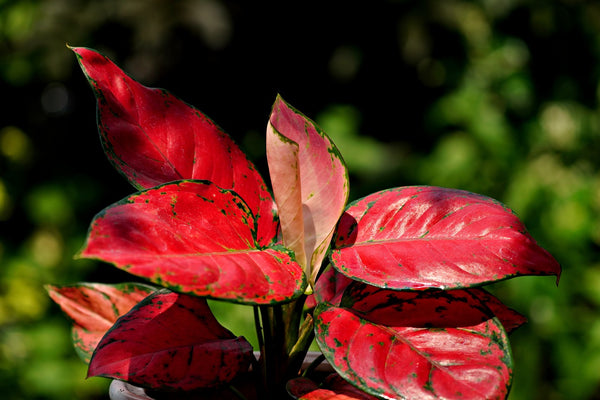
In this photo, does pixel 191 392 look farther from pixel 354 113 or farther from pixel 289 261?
pixel 354 113

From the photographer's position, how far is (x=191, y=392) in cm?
49

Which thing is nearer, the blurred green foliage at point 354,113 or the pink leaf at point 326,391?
the pink leaf at point 326,391

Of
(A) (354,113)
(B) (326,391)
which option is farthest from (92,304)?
(A) (354,113)

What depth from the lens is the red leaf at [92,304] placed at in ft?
2.11

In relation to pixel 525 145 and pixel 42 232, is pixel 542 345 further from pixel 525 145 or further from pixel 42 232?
pixel 42 232

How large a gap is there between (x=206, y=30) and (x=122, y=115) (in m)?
1.05

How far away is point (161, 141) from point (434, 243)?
0.27 meters

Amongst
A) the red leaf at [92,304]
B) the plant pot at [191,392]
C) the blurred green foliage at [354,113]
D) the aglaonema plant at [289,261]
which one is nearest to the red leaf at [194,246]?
the aglaonema plant at [289,261]

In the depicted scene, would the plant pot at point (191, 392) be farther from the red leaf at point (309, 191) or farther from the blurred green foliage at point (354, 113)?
the blurred green foliage at point (354, 113)

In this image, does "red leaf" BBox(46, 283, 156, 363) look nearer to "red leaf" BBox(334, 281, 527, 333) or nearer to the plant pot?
the plant pot

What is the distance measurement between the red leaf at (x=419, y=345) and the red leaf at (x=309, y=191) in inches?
2.4

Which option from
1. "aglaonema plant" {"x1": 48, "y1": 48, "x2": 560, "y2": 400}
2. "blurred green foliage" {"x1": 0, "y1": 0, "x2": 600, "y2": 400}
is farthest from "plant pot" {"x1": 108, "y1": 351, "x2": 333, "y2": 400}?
"blurred green foliage" {"x1": 0, "y1": 0, "x2": 600, "y2": 400}

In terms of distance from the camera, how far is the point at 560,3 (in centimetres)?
186

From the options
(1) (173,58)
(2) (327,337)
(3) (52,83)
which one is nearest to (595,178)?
(1) (173,58)
